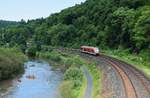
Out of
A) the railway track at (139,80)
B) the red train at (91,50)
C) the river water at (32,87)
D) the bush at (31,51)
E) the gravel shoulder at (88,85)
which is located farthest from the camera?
the bush at (31,51)

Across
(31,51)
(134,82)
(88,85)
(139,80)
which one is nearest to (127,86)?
(134,82)

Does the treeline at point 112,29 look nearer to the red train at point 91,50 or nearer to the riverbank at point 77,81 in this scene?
the red train at point 91,50

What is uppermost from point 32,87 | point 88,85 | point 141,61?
point 141,61

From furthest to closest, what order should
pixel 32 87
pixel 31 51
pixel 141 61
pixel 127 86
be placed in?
pixel 31 51 → pixel 141 61 → pixel 32 87 → pixel 127 86

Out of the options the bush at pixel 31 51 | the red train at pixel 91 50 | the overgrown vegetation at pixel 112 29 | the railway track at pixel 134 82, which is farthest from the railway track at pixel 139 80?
the bush at pixel 31 51

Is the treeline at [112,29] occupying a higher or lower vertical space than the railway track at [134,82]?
higher

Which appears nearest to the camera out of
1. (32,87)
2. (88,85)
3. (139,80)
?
(139,80)

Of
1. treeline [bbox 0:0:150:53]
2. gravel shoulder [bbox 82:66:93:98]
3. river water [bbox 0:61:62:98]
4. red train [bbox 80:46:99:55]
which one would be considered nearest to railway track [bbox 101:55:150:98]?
gravel shoulder [bbox 82:66:93:98]

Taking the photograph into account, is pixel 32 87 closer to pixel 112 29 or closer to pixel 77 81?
pixel 77 81

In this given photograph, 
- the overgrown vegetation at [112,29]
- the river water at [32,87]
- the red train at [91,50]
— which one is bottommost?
the river water at [32,87]

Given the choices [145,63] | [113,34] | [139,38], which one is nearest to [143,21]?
[139,38]

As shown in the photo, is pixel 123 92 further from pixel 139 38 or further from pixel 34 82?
pixel 139 38

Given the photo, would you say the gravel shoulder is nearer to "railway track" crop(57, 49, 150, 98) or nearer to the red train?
"railway track" crop(57, 49, 150, 98)

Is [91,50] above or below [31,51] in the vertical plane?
above
